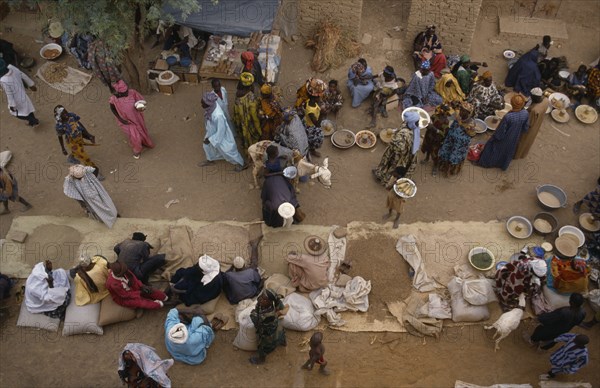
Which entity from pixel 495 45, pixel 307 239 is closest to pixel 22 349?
pixel 307 239

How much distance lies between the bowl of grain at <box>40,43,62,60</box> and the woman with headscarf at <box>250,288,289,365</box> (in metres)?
7.52

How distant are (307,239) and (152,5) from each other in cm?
438

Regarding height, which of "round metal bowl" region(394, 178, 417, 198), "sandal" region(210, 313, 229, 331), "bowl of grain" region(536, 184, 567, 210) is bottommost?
"sandal" region(210, 313, 229, 331)

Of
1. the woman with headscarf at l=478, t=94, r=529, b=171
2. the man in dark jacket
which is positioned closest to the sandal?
the man in dark jacket

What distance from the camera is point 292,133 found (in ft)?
26.9

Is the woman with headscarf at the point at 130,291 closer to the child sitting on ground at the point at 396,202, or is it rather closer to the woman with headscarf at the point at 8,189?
the woman with headscarf at the point at 8,189

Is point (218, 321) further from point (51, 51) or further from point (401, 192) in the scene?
point (51, 51)

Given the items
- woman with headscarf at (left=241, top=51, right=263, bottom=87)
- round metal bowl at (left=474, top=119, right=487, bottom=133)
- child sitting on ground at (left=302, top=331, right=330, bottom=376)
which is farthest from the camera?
round metal bowl at (left=474, top=119, right=487, bottom=133)

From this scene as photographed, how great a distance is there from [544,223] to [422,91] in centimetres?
315

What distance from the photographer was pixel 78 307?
7.15 meters

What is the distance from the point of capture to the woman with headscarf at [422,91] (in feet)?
31.4

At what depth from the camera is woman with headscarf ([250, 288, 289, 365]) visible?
246 inches

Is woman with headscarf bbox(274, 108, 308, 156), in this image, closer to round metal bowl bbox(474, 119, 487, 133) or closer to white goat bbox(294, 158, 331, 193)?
white goat bbox(294, 158, 331, 193)

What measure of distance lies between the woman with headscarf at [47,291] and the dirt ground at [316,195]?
17.4 inches
